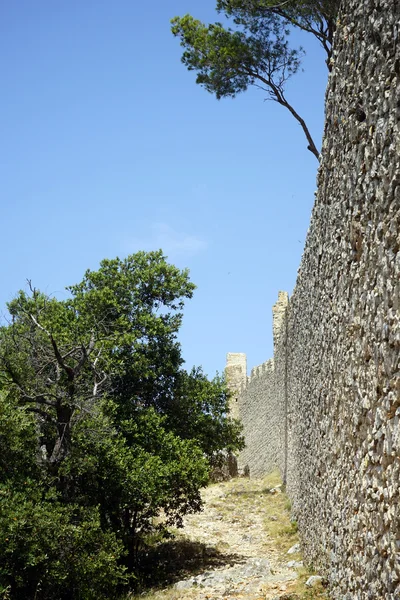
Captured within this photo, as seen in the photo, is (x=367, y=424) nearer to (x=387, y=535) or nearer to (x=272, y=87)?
(x=387, y=535)

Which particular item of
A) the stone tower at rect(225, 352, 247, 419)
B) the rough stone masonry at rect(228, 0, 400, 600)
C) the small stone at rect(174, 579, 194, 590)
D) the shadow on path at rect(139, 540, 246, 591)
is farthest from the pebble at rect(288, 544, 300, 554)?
the stone tower at rect(225, 352, 247, 419)

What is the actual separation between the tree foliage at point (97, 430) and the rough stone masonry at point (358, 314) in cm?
378

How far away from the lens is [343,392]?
7355 mm

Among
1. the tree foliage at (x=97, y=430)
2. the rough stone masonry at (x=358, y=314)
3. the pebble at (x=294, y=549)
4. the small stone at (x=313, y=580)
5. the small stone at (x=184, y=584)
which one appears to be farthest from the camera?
the pebble at (x=294, y=549)

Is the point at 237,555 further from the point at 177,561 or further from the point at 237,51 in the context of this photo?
the point at 237,51

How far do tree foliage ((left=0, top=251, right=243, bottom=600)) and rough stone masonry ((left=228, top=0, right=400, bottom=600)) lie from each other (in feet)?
12.4

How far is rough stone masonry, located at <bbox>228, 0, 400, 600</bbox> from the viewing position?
5.29m

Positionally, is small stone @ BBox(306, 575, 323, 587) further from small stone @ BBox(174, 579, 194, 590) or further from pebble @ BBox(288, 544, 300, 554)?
small stone @ BBox(174, 579, 194, 590)

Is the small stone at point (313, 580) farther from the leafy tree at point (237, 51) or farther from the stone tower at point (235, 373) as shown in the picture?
the stone tower at point (235, 373)

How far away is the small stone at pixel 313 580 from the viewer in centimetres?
897

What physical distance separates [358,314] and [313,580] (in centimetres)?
454

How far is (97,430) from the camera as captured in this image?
1228 cm

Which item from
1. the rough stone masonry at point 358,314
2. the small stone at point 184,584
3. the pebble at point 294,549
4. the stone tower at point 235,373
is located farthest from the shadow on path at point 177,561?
the stone tower at point 235,373

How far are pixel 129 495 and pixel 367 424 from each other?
25.5ft
